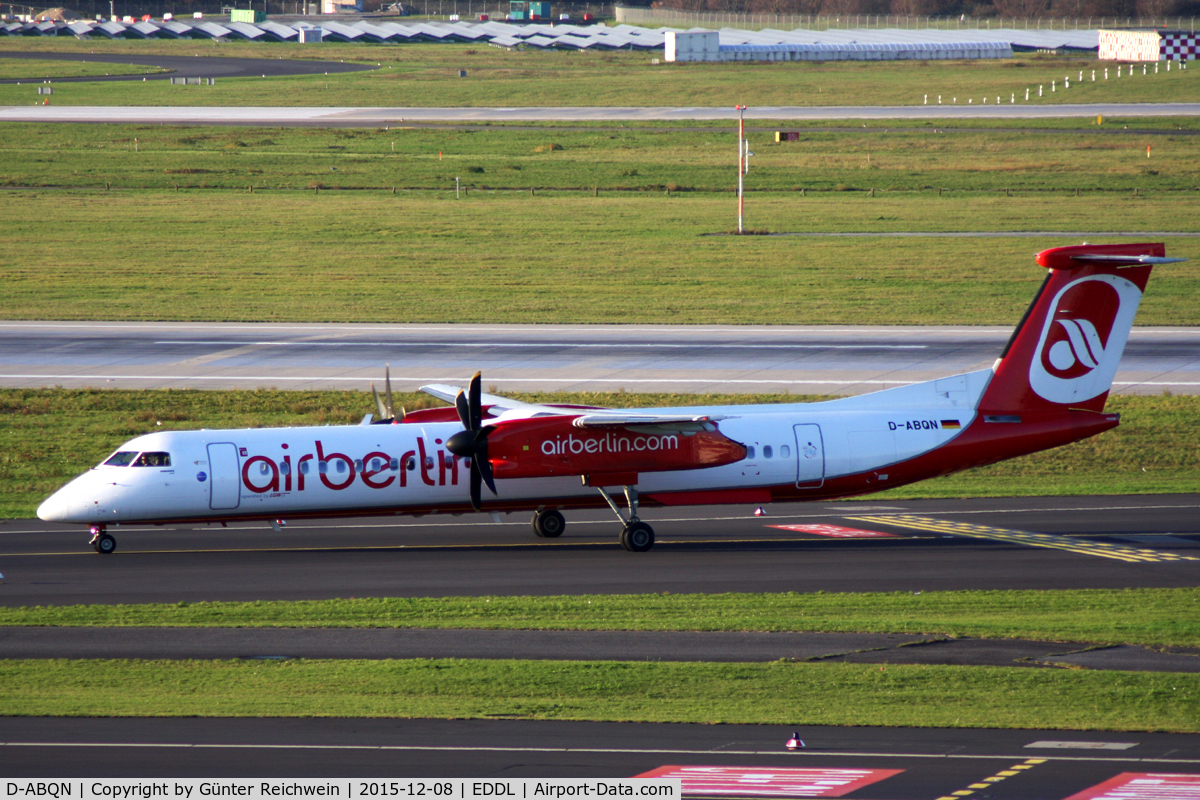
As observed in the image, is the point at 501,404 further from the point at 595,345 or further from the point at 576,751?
the point at 595,345

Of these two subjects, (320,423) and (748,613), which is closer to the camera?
(748,613)

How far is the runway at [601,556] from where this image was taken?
25.2 metres

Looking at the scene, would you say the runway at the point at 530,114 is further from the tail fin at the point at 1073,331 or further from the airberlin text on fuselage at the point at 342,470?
the airberlin text on fuselage at the point at 342,470

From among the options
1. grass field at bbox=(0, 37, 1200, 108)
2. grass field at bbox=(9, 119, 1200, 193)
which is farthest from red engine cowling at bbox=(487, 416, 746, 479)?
grass field at bbox=(0, 37, 1200, 108)

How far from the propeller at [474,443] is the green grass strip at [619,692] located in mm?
7523

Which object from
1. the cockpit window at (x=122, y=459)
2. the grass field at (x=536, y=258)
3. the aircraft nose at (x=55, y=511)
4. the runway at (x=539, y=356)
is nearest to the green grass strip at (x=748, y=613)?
the aircraft nose at (x=55, y=511)

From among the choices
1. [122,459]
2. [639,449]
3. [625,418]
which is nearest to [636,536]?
[639,449]

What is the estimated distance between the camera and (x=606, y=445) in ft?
93.2

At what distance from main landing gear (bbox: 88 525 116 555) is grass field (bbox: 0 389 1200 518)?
4619 millimetres

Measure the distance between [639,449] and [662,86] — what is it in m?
122

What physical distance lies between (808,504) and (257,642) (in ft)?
55.9

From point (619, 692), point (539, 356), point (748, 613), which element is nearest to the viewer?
point (619, 692)

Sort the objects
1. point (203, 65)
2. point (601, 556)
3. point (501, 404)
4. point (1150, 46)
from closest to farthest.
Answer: point (601, 556)
point (501, 404)
point (1150, 46)
point (203, 65)

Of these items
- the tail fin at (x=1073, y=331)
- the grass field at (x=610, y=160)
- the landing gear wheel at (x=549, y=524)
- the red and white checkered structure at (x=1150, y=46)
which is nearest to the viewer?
the landing gear wheel at (x=549, y=524)
